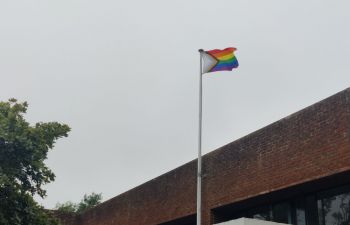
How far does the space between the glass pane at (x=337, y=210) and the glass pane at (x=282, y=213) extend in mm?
1125

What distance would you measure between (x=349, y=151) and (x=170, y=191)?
22.7ft

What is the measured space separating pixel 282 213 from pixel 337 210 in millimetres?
1785

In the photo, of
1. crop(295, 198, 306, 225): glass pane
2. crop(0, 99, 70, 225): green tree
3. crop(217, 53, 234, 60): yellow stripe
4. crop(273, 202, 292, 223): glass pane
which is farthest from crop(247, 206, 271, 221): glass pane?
crop(0, 99, 70, 225): green tree

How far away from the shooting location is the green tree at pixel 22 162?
1451 cm

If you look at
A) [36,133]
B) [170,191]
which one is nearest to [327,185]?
[170,191]

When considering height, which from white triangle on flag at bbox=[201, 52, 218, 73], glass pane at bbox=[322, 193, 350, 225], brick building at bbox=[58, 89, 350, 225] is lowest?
glass pane at bbox=[322, 193, 350, 225]

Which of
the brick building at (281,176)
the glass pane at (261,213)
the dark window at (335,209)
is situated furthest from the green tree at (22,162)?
the dark window at (335,209)

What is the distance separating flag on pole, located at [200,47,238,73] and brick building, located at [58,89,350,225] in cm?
180

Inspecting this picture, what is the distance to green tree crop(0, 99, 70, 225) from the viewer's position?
1451 centimetres

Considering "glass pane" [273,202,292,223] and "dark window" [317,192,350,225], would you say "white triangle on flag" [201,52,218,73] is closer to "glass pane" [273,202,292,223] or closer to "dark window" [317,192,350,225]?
"glass pane" [273,202,292,223]

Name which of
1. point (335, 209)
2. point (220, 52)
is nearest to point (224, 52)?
point (220, 52)

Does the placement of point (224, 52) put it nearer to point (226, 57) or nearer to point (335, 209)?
point (226, 57)

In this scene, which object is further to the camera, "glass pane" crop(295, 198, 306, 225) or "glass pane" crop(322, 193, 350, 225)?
"glass pane" crop(295, 198, 306, 225)

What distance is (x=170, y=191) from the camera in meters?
16.7
